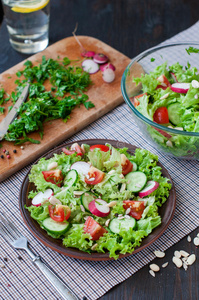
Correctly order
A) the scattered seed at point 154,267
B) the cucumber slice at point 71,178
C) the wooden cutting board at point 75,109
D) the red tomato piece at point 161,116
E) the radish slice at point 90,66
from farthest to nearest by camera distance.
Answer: the radish slice at point 90,66 < the wooden cutting board at point 75,109 < the red tomato piece at point 161,116 < the cucumber slice at point 71,178 < the scattered seed at point 154,267

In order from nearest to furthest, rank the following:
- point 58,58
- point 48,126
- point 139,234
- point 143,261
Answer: point 139,234, point 143,261, point 48,126, point 58,58

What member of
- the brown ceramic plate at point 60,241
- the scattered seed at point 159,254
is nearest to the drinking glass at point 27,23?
the brown ceramic plate at point 60,241

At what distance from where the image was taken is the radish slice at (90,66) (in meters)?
3.13

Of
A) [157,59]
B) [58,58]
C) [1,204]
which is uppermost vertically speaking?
[157,59]

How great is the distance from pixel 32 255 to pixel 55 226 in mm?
222

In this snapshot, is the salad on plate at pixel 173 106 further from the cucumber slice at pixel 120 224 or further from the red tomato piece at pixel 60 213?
the red tomato piece at pixel 60 213

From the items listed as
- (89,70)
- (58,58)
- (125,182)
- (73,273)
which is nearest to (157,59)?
(89,70)

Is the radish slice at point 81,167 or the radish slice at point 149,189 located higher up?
the radish slice at point 149,189

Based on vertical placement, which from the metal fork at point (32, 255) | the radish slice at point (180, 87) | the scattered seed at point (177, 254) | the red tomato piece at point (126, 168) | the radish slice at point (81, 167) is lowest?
the metal fork at point (32, 255)

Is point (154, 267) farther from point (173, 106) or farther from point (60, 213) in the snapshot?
point (173, 106)

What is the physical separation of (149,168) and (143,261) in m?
0.54

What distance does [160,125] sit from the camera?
7.26 feet

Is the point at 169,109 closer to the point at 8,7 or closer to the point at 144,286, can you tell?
the point at 144,286

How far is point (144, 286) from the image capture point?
194 cm
